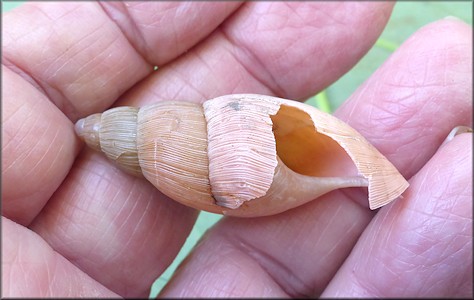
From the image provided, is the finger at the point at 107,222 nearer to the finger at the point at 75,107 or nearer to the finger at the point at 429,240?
the finger at the point at 75,107

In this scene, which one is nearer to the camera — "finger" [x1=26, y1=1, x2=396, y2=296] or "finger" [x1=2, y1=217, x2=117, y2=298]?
"finger" [x1=2, y1=217, x2=117, y2=298]

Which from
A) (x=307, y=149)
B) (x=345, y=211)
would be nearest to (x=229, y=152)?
(x=307, y=149)

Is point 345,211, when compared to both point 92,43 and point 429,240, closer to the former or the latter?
point 429,240

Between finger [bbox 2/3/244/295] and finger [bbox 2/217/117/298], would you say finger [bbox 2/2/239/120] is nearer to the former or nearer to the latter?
finger [bbox 2/3/244/295]

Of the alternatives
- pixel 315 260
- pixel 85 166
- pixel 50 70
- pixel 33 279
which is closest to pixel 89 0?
pixel 50 70

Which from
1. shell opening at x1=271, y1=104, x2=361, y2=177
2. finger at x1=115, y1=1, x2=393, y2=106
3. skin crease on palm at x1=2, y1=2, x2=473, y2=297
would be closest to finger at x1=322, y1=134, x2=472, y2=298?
skin crease on palm at x1=2, y1=2, x2=473, y2=297

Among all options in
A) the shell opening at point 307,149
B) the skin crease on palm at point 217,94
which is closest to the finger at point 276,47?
the skin crease on palm at point 217,94
